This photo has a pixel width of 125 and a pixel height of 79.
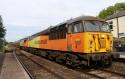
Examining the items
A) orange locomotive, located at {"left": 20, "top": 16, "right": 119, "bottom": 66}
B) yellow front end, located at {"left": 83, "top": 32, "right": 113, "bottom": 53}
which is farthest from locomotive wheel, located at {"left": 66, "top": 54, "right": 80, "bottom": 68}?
yellow front end, located at {"left": 83, "top": 32, "right": 113, "bottom": 53}

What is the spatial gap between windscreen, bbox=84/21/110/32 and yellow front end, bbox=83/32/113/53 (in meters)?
0.33

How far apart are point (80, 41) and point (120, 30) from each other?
81.1 ft

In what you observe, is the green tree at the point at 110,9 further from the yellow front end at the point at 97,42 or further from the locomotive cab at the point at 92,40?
the yellow front end at the point at 97,42

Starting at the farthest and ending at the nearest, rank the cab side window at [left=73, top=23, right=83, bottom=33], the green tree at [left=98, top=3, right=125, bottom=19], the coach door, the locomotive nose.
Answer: the green tree at [left=98, top=3, right=125, bottom=19]
the coach door
the cab side window at [left=73, top=23, right=83, bottom=33]
the locomotive nose

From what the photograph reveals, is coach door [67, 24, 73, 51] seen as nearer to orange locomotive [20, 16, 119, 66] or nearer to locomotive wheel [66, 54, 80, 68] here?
orange locomotive [20, 16, 119, 66]

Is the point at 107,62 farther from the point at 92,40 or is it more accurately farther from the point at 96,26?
the point at 96,26

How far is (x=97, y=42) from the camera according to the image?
15.3 m

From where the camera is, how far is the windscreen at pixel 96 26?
1547cm

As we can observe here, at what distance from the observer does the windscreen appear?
15470mm

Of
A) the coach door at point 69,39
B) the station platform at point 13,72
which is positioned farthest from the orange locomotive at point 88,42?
the station platform at point 13,72

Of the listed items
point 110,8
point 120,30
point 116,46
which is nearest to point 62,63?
point 116,46

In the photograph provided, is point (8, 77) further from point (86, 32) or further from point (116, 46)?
point (116, 46)

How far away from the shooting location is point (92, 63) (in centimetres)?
1622

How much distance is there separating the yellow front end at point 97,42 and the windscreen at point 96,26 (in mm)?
334
